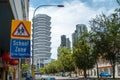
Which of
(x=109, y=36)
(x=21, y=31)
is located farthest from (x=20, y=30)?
(x=109, y=36)

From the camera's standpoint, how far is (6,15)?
1308 centimetres

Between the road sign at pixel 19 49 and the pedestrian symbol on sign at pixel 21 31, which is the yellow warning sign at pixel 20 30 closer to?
the pedestrian symbol on sign at pixel 21 31

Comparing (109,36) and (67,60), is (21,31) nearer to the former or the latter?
(109,36)

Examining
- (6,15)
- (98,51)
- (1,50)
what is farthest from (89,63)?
(6,15)

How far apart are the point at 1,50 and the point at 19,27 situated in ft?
59.9

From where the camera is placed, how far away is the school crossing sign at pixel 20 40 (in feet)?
29.9

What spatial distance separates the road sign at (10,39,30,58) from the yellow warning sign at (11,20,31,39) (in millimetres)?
166

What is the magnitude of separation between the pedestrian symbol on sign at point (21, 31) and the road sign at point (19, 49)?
215 mm

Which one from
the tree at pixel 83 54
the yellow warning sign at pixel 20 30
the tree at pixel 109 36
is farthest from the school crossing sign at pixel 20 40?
the tree at pixel 83 54

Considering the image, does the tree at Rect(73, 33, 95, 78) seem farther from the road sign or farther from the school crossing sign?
the road sign

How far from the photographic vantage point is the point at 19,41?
9203 mm

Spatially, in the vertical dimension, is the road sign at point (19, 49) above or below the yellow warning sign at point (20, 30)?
below

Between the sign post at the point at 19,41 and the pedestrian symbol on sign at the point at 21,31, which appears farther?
the pedestrian symbol on sign at the point at 21,31

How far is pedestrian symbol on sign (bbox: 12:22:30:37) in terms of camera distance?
9.27 metres
